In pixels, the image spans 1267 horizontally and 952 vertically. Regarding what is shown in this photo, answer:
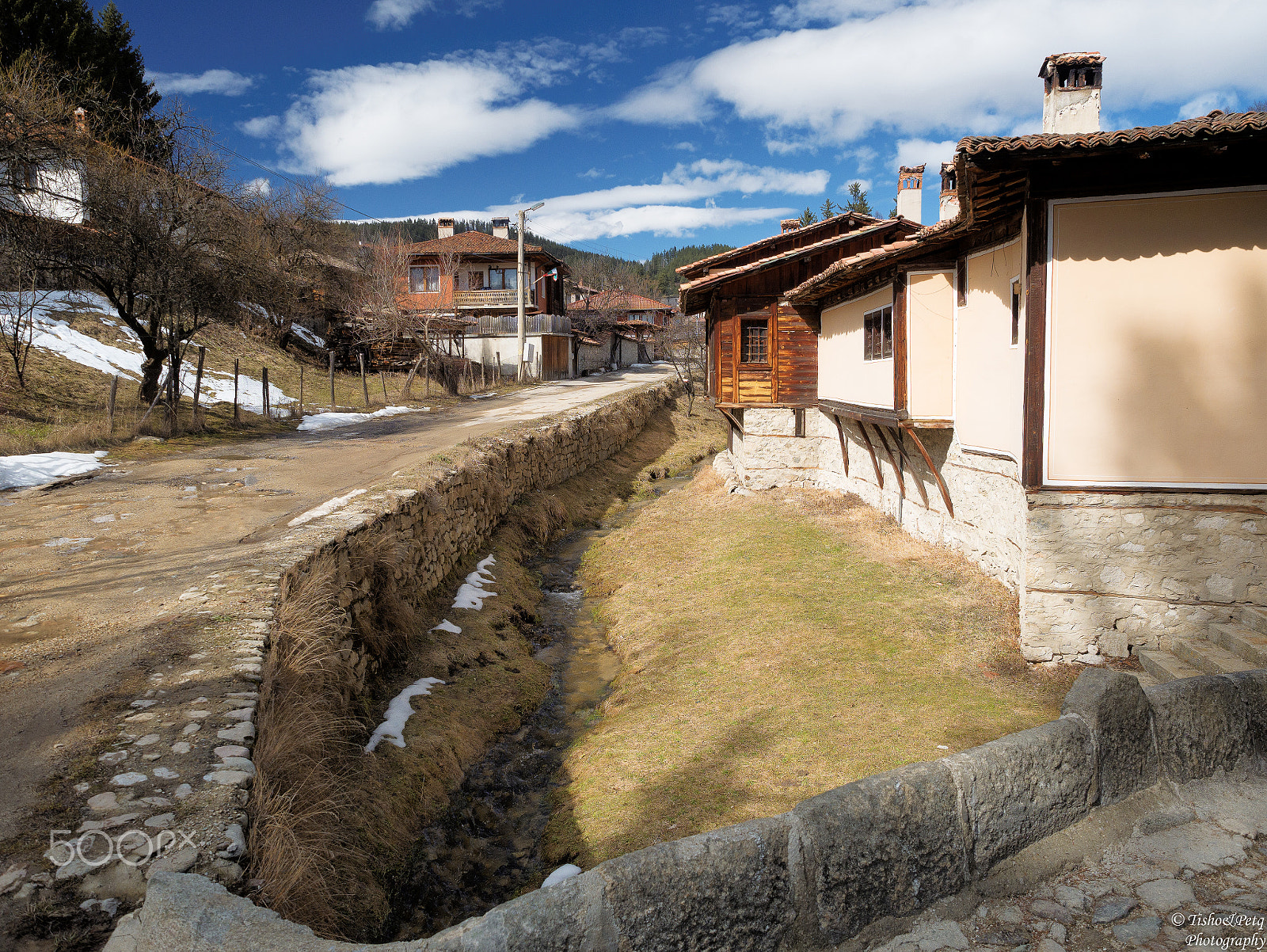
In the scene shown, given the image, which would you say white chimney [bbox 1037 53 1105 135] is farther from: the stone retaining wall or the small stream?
the small stream

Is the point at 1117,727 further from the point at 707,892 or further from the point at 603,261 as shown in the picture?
the point at 603,261

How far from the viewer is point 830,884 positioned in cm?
345

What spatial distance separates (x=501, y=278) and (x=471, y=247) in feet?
9.29

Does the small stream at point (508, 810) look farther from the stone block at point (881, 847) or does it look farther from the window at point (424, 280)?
the window at point (424, 280)

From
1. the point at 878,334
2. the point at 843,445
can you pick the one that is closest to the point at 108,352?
the point at 843,445

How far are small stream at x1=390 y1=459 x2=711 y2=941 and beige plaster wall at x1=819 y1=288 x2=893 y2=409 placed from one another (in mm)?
6080

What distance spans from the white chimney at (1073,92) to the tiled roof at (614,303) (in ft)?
132

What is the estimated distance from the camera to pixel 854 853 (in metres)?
3.51

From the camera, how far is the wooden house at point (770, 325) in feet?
57.2

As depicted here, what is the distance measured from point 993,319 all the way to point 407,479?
8406 millimetres

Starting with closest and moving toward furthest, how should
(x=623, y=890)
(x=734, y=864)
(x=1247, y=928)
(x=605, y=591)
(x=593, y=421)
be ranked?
(x=623, y=890) → (x=734, y=864) → (x=1247, y=928) → (x=605, y=591) → (x=593, y=421)

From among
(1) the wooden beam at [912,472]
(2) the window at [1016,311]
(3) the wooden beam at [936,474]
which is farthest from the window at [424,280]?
(2) the window at [1016,311]

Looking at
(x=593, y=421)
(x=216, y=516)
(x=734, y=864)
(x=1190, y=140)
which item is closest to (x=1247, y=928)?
(x=734, y=864)

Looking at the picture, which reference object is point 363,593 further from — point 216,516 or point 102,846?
point 102,846
